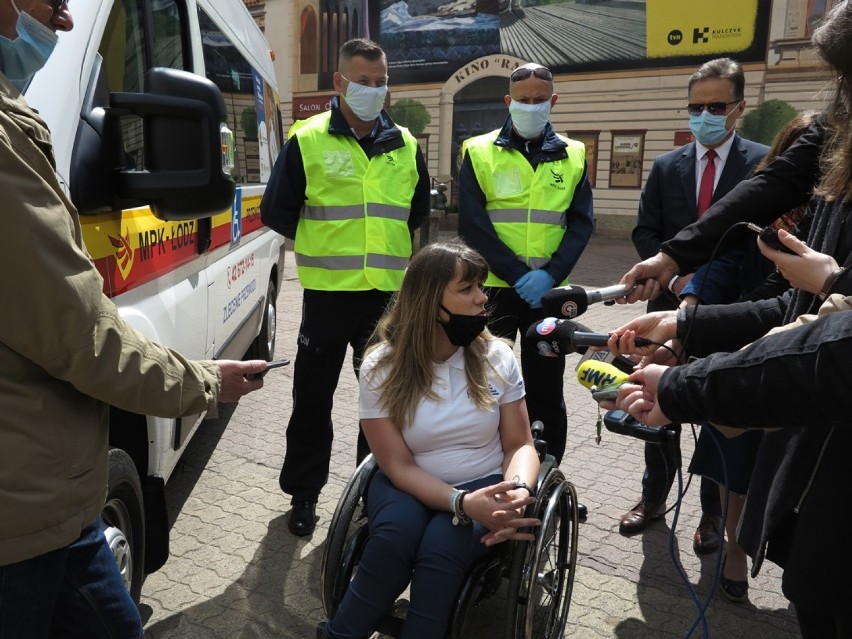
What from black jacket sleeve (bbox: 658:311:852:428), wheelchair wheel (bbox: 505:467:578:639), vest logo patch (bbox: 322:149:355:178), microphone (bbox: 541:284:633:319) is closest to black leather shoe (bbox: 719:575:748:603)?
wheelchair wheel (bbox: 505:467:578:639)

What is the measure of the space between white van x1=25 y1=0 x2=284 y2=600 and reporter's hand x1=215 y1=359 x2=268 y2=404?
0.51 metres

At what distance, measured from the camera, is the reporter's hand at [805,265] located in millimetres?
1894

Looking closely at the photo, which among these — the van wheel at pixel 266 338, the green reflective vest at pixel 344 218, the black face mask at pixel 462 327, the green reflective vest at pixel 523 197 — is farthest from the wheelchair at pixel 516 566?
the van wheel at pixel 266 338

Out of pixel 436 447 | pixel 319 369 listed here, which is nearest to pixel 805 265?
pixel 436 447

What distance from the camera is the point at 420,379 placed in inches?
110

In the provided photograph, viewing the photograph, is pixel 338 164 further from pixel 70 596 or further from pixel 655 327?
pixel 70 596

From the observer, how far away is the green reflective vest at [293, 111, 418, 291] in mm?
3658

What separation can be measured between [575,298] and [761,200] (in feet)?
2.53

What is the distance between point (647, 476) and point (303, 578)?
1.71 metres

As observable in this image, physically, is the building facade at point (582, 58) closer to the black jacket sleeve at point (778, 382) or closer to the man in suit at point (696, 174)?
the man in suit at point (696, 174)

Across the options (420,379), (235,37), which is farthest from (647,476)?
(235,37)

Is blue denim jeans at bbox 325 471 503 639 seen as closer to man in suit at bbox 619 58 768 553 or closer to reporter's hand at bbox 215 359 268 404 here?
reporter's hand at bbox 215 359 268 404

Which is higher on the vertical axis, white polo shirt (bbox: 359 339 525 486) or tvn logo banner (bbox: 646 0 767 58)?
tvn logo banner (bbox: 646 0 767 58)

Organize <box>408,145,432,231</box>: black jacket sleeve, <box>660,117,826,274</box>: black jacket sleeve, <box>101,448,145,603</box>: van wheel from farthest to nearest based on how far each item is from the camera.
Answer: <box>408,145,432,231</box>: black jacket sleeve → <box>660,117,826,274</box>: black jacket sleeve → <box>101,448,145,603</box>: van wheel
